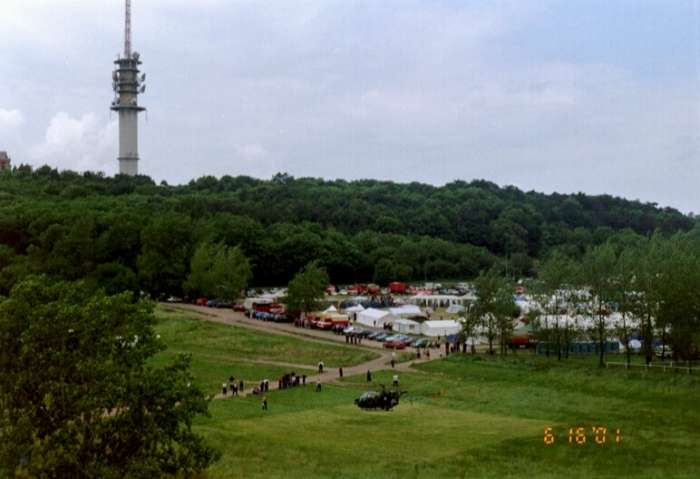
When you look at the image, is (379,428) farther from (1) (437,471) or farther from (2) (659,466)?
(2) (659,466)

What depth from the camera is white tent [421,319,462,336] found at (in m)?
65.1

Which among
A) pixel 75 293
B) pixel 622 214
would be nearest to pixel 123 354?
pixel 75 293

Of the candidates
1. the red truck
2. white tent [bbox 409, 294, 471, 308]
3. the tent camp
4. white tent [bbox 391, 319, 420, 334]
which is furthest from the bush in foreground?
the red truck

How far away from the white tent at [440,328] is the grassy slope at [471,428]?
54.2ft

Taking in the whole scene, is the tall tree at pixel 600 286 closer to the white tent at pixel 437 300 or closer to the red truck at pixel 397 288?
the white tent at pixel 437 300

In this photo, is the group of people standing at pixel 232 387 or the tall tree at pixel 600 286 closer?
the group of people standing at pixel 232 387

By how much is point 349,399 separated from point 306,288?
30671mm

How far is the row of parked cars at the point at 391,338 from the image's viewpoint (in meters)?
60.3

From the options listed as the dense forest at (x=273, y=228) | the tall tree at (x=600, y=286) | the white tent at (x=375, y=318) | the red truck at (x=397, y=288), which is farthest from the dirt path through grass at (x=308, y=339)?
the red truck at (x=397, y=288)

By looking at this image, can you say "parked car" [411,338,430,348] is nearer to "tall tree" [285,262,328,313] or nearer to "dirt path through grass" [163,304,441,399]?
"dirt path through grass" [163,304,441,399]

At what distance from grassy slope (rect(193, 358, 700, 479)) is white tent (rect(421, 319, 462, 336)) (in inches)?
651

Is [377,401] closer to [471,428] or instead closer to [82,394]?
[471,428]

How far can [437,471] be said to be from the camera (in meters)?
27.4

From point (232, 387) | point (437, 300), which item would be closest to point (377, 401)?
point (232, 387)
